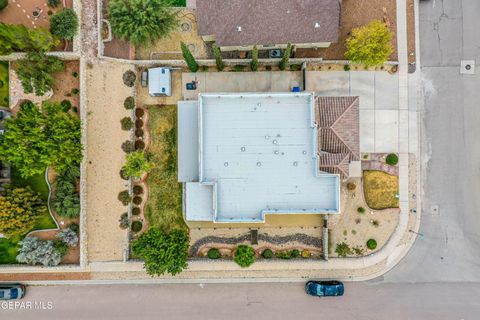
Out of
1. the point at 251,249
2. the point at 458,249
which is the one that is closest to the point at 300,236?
the point at 251,249

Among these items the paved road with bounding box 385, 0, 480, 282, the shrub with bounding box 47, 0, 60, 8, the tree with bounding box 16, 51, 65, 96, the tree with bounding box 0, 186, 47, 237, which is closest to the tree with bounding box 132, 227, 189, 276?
the tree with bounding box 0, 186, 47, 237

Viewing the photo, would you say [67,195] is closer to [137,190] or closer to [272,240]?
[137,190]

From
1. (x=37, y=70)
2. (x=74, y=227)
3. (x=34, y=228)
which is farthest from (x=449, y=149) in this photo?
(x=34, y=228)

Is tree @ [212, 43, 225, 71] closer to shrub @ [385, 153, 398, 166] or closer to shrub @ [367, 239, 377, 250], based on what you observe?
shrub @ [385, 153, 398, 166]

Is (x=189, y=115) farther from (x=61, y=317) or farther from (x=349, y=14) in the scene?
(x=61, y=317)

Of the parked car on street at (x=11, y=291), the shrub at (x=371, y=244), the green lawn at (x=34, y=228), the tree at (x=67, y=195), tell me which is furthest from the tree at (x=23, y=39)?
the shrub at (x=371, y=244)
